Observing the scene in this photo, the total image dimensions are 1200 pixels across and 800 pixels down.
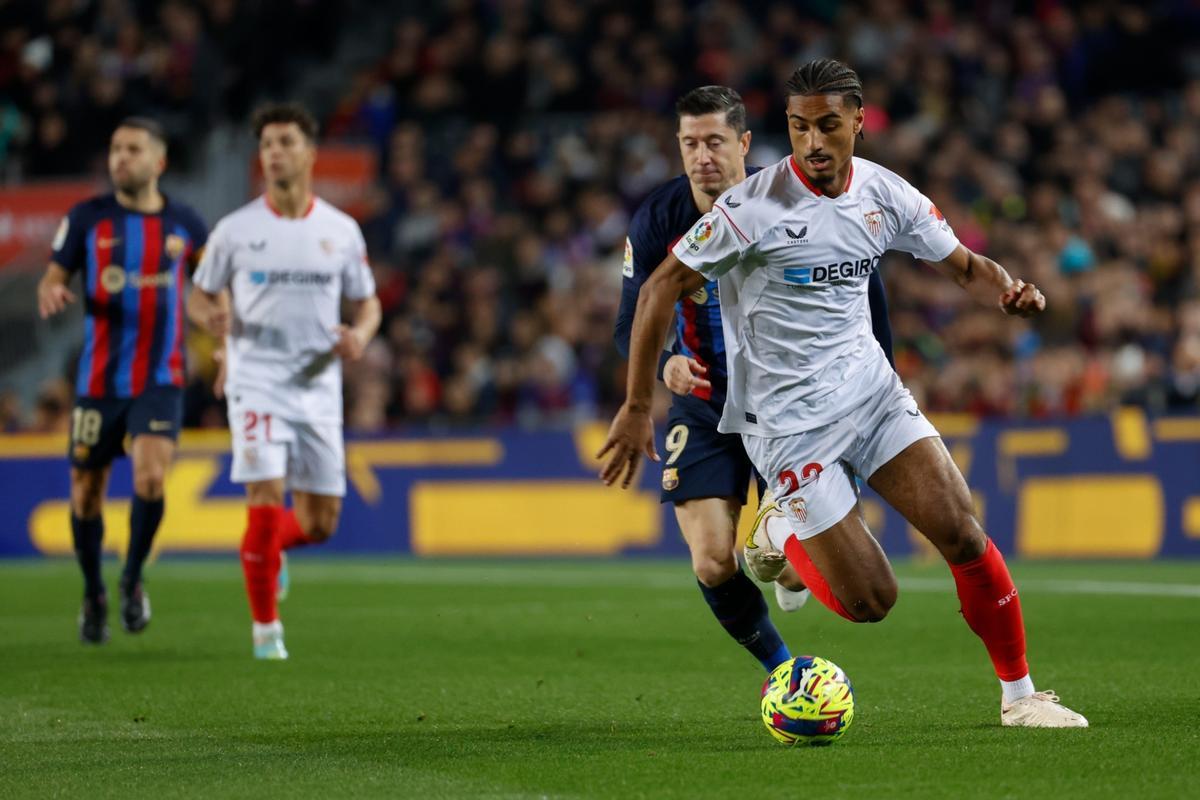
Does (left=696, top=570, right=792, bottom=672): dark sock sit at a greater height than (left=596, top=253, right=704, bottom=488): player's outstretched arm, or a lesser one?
lesser

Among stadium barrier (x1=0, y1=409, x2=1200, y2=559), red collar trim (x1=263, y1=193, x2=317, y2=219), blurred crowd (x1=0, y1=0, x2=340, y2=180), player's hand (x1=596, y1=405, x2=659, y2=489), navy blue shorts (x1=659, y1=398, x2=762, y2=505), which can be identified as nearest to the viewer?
player's hand (x1=596, y1=405, x2=659, y2=489)

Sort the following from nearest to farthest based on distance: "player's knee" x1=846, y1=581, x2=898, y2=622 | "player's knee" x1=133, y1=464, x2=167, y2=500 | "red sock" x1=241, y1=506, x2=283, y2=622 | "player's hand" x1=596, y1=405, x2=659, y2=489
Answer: "player's hand" x1=596, y1=405, x2=659, y2=489, "player's knee" x1=846, y1=581, x2=898, y2=622, "red sock" x1=241, y1=506, x2=283, y2=622, "player's knee" x1=133, y1=464, x2=167, y2=500

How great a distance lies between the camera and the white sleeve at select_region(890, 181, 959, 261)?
6.61 meters

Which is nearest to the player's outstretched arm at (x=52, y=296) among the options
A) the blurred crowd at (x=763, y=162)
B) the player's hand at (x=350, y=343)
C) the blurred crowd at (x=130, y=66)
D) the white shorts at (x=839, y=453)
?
the player's hand at (x=350, y=343)

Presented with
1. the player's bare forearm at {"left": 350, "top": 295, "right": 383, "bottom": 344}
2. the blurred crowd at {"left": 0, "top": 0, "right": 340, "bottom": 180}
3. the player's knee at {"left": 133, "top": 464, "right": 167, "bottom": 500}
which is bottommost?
the player's knee at {"left": 133, "top": 464, "right": 167, "bottom": 500}

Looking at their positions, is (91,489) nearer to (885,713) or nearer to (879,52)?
(885,713)

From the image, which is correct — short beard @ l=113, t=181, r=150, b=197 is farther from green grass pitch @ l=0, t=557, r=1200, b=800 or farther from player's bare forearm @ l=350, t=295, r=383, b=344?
green grass pitch @ l=0, t=557, r=1200, b=800

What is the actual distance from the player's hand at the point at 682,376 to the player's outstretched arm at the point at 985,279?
950mm

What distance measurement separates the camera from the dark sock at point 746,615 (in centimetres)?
729

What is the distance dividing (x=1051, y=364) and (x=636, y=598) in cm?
593

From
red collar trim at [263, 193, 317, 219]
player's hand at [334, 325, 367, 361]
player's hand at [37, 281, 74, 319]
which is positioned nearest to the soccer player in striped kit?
player's hand at [37, 281, 74, 319]

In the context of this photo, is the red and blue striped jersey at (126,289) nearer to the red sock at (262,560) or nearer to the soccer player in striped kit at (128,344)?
the soccer player in striped kit at (128,344)

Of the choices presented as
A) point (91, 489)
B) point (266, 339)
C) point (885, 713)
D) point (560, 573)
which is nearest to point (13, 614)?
point (91, 489)

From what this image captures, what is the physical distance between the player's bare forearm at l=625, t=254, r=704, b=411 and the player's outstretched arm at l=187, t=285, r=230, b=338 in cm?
386
